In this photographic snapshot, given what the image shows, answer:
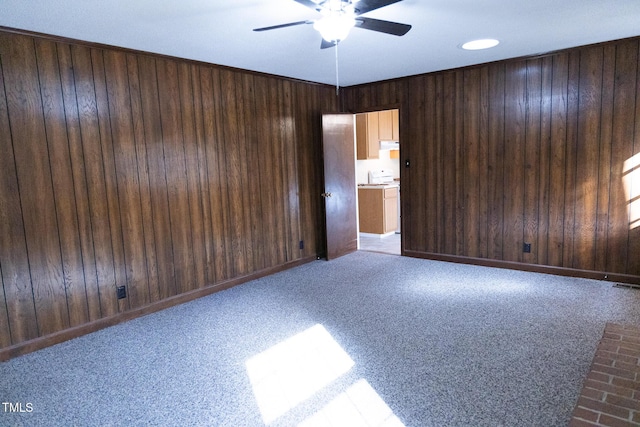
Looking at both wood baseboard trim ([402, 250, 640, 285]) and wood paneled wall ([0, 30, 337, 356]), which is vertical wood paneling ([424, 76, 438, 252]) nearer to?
wood baseboard trim ([402, 250, 640, 285])

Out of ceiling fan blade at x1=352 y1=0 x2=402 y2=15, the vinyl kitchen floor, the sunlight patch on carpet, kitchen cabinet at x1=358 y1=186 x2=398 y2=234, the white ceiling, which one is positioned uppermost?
the white ceiling

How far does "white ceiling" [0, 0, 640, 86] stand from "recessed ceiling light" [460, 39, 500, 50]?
0.25 feet

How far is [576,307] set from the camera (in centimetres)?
340

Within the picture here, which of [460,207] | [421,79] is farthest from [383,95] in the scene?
[460,207]

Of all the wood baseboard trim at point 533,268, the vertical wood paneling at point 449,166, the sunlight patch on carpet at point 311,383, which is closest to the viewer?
the sunlight patch on carpet at point 311,383

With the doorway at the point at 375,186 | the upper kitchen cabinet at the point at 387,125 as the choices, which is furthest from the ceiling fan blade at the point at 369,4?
the upper kitchen cabinet at the point at 387,125

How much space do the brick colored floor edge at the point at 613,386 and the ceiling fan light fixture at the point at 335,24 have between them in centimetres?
234

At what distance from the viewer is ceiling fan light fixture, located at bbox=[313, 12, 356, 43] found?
2178 millimetres

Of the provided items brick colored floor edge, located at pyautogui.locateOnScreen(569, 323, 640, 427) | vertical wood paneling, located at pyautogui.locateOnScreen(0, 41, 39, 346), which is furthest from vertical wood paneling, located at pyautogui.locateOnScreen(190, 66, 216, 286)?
brick colored floor edge, located at pyautogui.locateOnScreen(569, 323, 640, 427)

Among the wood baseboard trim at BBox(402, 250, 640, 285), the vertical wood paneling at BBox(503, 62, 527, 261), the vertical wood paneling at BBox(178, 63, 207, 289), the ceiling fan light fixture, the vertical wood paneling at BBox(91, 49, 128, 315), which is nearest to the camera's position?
the ceiling fan light fixture

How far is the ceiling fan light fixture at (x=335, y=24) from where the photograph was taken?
7.14ft

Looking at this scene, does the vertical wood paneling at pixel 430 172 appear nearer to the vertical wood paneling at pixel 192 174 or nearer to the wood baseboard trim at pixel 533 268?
the wood baseboard trim at pixel 533 268

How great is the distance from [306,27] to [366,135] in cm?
385

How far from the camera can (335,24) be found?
2184 millimetres
